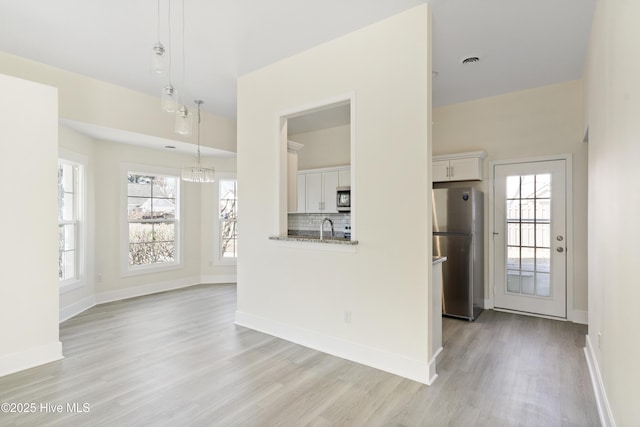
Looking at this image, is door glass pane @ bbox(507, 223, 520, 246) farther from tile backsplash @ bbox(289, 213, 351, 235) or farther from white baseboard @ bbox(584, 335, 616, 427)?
tile backsplash @ bbox(289, 213, 351, 235)

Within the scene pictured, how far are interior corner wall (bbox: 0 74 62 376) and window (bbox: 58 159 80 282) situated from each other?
5.35 ft

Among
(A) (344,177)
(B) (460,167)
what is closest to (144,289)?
(A) (344,177)

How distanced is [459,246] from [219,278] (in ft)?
14.2

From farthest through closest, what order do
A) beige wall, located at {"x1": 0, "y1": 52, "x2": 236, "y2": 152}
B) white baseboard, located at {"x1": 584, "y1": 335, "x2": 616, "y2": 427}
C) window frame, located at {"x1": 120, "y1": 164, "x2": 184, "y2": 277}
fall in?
window frame, located at {"x1": 120, "y1": 164, "x2": 184, "y2": 277}
beige wall, located at {"x1": 0, "y1": 52, "x2": 236, "y2": 152}
white baseboard, located at {"x1": 584, "y1": 335, "x2": 616, "y2": 427}

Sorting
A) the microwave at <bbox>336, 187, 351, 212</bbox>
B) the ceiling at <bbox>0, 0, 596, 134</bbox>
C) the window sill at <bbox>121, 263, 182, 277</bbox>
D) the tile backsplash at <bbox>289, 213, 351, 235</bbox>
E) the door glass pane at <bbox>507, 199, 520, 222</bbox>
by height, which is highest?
the ceiling at <bbox>0, 0, 596, 134</bbox>

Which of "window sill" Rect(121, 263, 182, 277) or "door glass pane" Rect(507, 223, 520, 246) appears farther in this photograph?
"window sill" Rect(121, 263, 182, 277)

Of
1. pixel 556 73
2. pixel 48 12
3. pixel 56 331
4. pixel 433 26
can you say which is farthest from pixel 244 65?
pixel 556 73

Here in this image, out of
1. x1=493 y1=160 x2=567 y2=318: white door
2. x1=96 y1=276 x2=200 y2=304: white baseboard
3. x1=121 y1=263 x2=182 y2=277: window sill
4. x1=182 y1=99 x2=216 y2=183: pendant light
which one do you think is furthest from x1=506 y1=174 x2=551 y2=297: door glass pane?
x1=121 y1=263 x2=182 y2=277: window sill

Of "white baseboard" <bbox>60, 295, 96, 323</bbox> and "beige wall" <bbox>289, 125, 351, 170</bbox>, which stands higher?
"beige wall" <bbox>289, 125, 351, 170</bbox>

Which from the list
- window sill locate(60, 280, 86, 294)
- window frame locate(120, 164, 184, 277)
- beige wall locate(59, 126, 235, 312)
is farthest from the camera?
window frame locate(120, 164, 184, 277)

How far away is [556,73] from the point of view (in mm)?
3742

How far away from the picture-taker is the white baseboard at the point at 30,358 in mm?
2654

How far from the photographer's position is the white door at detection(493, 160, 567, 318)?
4117mm

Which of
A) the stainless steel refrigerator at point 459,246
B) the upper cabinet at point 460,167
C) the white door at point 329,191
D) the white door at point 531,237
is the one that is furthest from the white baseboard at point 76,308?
the white door at point 531,237
